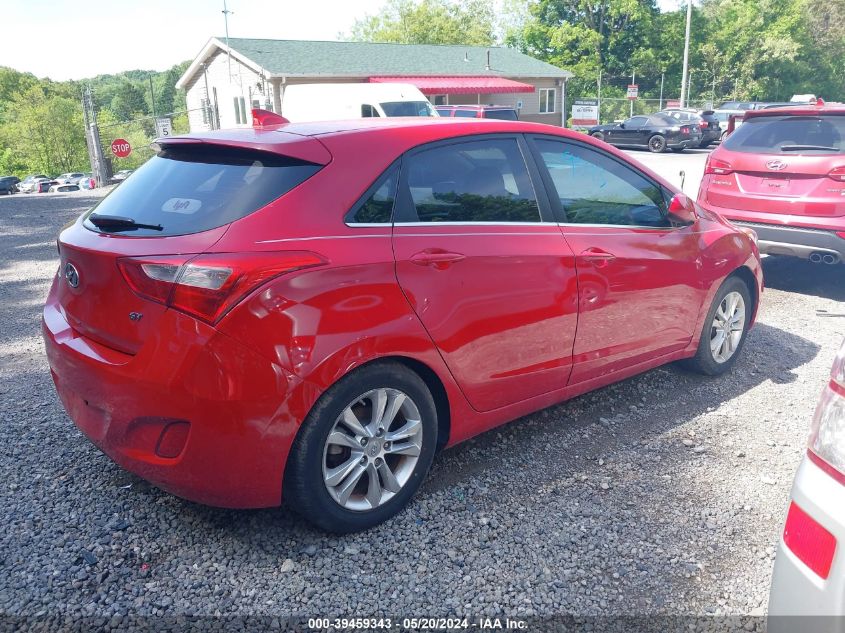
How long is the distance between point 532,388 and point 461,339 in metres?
0.63

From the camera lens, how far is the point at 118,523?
10.0 feet

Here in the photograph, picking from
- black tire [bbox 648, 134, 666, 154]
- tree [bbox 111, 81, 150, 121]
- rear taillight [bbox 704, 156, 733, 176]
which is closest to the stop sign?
black tire [bbox 648, 134, 666, 154]

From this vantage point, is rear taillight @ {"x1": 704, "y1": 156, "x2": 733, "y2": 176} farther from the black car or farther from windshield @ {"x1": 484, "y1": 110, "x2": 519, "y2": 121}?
the black car

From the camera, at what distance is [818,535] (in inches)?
71.3

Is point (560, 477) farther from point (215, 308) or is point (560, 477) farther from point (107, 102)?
point (107, 102)

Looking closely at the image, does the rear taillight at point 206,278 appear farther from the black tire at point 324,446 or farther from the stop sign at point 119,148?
the stop sign at point 119,148

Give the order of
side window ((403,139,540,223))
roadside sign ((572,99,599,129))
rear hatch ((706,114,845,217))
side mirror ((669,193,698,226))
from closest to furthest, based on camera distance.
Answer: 1. side window ((403,139,540,223))
2. side mirror ((669,193,698,226))
3. rear hatch ((706,114,845,217))
4. roadside sign ((572,99,599,129))

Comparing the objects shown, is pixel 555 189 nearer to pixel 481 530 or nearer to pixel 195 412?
pixel 481 530

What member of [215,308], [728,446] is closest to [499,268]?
[215,308]

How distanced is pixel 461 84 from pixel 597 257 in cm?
3475

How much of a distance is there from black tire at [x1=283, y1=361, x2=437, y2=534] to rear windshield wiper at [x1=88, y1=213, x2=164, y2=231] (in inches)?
37.6

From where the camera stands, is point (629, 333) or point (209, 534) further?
point (629, 333)

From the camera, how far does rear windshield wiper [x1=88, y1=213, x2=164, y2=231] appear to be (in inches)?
110

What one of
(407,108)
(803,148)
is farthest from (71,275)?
(407,108)
